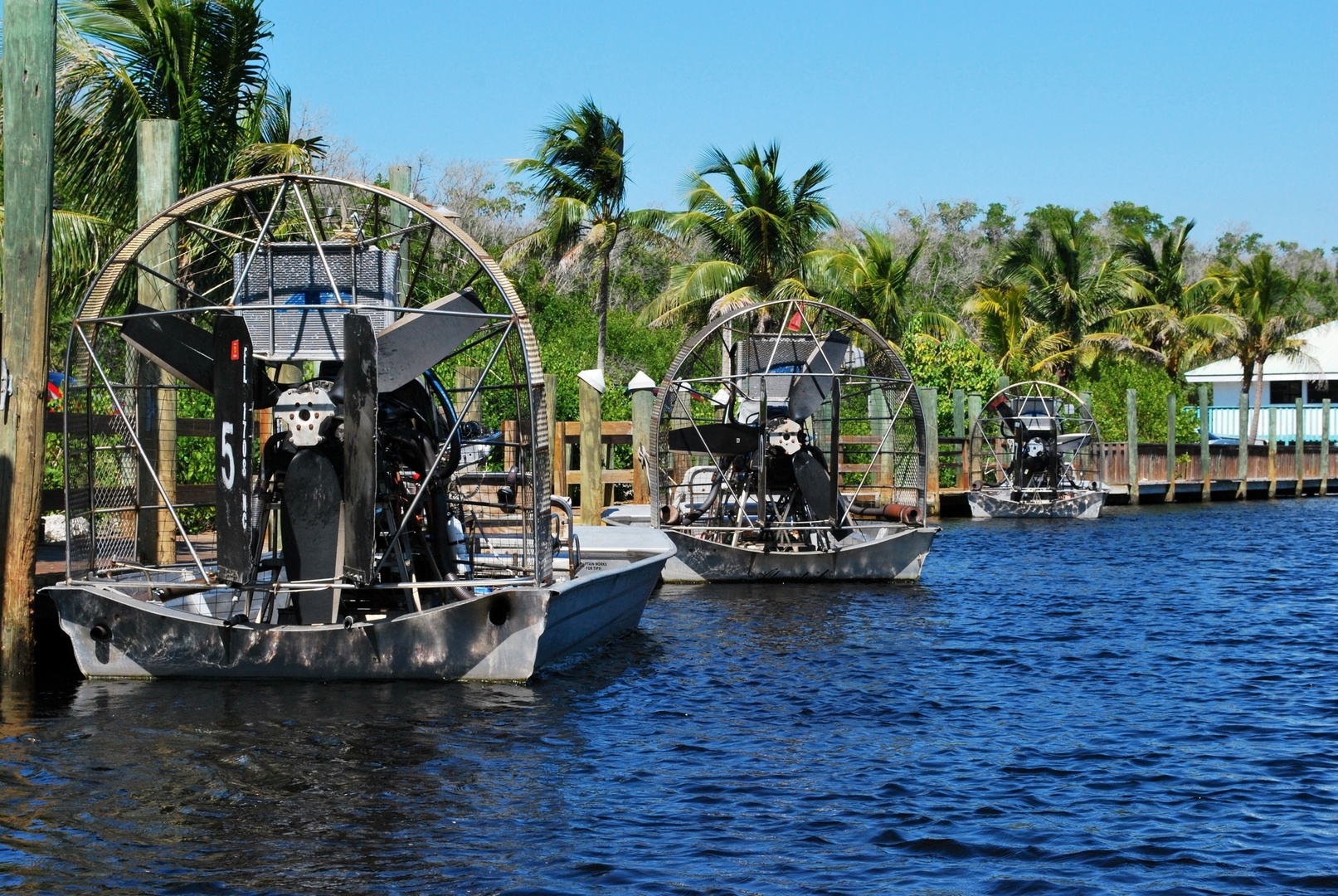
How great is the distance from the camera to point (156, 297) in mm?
12992

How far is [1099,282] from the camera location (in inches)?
1820

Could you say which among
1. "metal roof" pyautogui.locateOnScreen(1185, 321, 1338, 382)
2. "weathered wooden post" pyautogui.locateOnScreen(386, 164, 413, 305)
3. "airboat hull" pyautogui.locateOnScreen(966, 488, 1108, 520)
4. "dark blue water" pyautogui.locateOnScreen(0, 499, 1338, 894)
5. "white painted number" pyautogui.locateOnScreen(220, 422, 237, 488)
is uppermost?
"metal roof" pyautogui.locateOnScreen(1185, 321, 1338, 382)

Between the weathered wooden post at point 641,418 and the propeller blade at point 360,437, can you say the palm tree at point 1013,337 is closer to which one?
the weathered wooden post at point 641,418

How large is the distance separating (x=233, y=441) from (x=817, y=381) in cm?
1006

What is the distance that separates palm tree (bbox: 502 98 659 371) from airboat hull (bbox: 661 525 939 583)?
49.9ft

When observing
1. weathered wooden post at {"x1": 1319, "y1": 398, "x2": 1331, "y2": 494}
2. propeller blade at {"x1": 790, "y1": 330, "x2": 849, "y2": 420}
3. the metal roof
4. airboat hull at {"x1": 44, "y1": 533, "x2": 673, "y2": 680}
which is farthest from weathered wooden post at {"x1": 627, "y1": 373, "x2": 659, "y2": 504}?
the metal roof

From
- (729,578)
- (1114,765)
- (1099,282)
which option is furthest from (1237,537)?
(1114,765)

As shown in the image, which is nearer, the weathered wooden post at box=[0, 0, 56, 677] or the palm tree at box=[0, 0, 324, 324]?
the weathered wooden post at box=[0, 0, 56, 677]

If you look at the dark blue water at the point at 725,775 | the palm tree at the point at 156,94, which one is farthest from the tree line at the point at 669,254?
the dark blue water at the point at 725,775

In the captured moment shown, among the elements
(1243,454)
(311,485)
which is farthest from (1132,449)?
(311,485)

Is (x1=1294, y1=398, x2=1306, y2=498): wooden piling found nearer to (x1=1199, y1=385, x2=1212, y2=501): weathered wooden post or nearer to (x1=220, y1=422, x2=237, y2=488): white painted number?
(x1=1199, y1=385, x2=1212, y2=501): weathered wooden post

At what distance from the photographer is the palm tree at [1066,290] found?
149 feet

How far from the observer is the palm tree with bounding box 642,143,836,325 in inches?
1353

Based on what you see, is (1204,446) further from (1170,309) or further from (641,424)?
(641,424)
